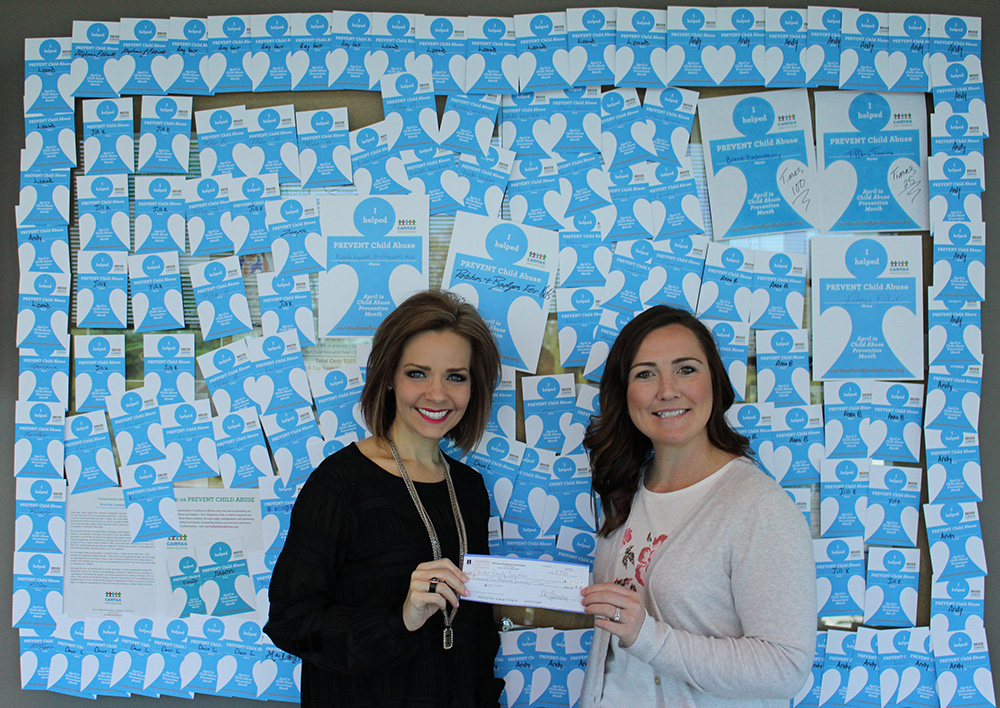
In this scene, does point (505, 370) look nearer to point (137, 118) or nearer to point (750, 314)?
point (750, 314)

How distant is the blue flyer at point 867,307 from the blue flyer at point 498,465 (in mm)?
959

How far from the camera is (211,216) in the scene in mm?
1980

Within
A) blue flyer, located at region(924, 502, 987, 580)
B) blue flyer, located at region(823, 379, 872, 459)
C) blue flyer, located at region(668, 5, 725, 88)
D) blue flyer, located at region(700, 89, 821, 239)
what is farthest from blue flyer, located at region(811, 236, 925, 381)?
blue flyer, located at region(668, 5, 725, 88)

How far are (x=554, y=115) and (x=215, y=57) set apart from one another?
1.09 m

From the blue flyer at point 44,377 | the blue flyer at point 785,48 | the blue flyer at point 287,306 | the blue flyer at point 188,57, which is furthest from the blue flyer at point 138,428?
the blue flyer at point 785,48

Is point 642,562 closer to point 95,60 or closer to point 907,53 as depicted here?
point 907,53

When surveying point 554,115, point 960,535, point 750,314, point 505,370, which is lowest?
point 960,535

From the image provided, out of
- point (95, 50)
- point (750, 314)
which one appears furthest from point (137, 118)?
point (750, 314)

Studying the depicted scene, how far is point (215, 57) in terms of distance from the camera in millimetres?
1983

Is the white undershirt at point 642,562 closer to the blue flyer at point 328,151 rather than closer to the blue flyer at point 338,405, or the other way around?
the blue flyer at point 338,405

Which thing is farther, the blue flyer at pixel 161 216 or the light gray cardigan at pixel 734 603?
the blue flyer at pixel 161 216

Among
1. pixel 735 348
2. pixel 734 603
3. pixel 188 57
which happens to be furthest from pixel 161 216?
pixel 734 603

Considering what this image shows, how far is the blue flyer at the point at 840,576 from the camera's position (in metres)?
1.92

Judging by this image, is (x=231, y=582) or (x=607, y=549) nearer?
(x=607, y=549)
